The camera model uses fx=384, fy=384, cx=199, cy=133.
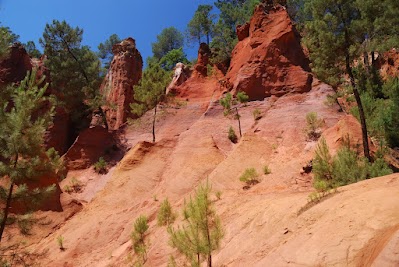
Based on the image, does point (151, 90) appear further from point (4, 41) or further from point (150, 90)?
point (4, 41)

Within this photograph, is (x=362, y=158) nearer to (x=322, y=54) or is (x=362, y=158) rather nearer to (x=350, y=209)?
(x=322, y=54)

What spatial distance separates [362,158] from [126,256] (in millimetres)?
9116

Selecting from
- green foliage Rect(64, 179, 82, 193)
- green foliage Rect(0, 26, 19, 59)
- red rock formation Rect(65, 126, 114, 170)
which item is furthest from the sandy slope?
green foliage Rect(0, 26, 19, 59)

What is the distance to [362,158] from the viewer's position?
13.8 m

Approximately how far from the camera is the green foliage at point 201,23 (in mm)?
44031

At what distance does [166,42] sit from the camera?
56.4 metres

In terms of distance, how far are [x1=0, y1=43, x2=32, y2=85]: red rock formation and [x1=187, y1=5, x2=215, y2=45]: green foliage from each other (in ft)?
68.6

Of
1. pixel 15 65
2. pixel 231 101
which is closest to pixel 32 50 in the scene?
pixel 15 65

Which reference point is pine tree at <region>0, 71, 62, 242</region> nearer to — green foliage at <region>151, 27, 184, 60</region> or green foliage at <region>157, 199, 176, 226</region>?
green foliage at <region>157, 199, 176, 226</region>

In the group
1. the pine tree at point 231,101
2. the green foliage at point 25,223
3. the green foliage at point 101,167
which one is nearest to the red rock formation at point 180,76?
the pine tree at point 231,101

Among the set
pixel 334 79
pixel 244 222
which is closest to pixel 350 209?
pixel 244 222

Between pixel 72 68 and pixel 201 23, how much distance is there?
64.4 feet

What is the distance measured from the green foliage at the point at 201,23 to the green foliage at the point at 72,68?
679 inches

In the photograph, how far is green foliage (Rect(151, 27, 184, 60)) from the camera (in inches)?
2213
